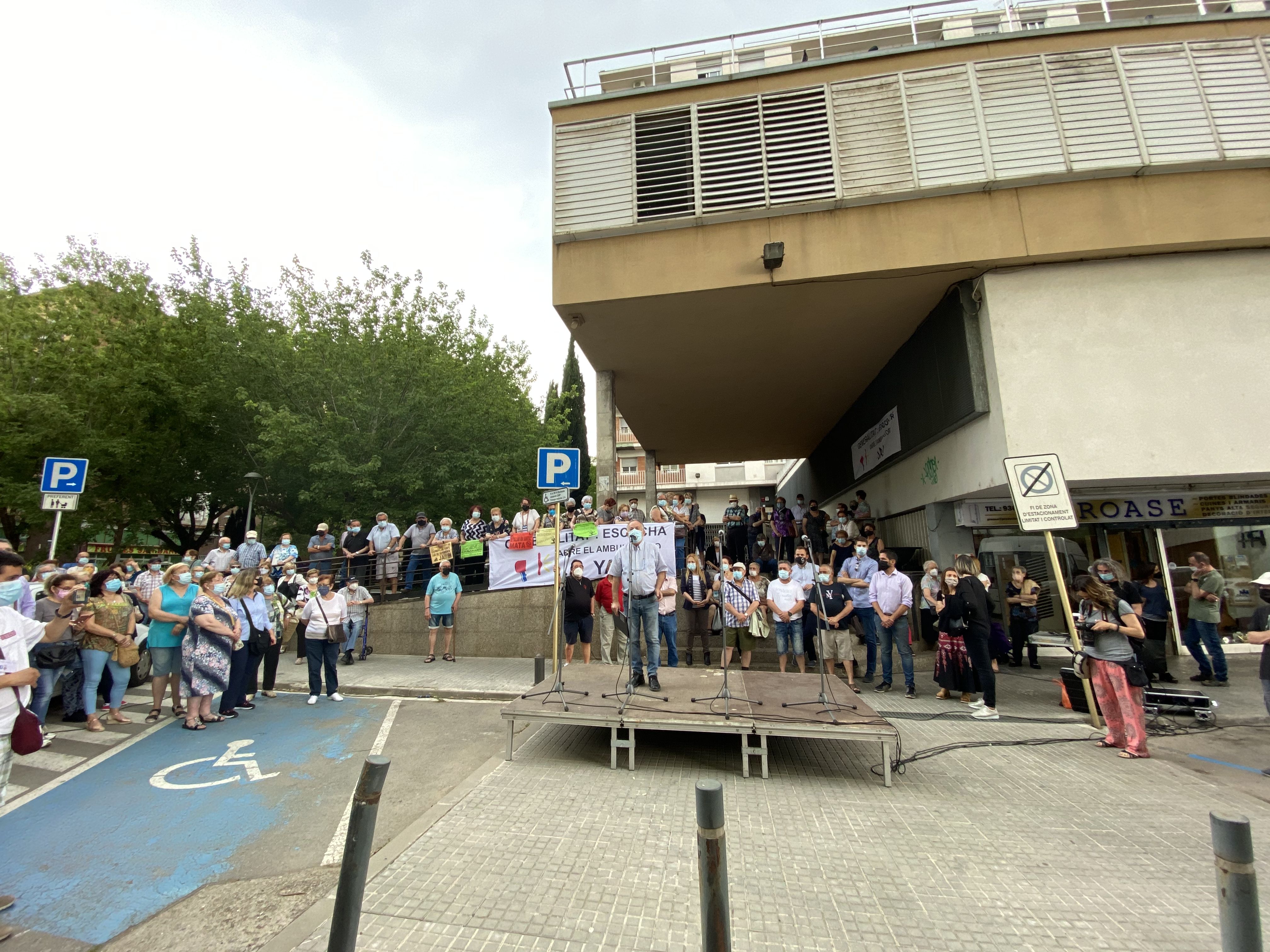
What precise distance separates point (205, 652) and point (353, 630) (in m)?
3.93

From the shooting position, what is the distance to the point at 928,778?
525cm

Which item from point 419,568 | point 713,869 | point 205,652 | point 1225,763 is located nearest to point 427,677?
point 205,652

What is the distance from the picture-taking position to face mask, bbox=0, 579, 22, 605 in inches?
220

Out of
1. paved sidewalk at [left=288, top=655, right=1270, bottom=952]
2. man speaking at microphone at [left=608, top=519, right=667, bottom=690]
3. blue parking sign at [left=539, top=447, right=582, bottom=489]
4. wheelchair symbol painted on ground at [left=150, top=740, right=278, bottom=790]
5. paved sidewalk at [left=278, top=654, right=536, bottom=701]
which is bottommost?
paved sidewalk at [left=288, top=655, right=1270, bottom=952]

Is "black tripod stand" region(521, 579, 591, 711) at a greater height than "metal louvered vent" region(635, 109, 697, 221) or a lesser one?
lesser

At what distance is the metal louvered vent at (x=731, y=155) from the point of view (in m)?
11.0

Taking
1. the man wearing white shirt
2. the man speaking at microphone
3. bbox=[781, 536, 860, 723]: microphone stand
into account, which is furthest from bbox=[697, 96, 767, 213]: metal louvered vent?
bbox=[781, 536, 860, 723]: microphone stand

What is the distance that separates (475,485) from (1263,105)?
60.7 ft

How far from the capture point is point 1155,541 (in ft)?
39.2

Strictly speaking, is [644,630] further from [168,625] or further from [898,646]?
[168,625]

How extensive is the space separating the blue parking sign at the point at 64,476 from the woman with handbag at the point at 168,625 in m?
4.37

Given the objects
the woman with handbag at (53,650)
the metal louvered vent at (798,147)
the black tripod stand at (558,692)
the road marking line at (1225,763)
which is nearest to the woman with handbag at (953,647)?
the road marking line at (1225,763)

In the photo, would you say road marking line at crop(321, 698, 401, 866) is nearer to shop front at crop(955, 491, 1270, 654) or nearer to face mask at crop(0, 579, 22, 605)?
face mask at crop(0, 579, 22, 605)

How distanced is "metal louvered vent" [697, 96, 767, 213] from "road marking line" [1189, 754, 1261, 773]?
1001 cm
